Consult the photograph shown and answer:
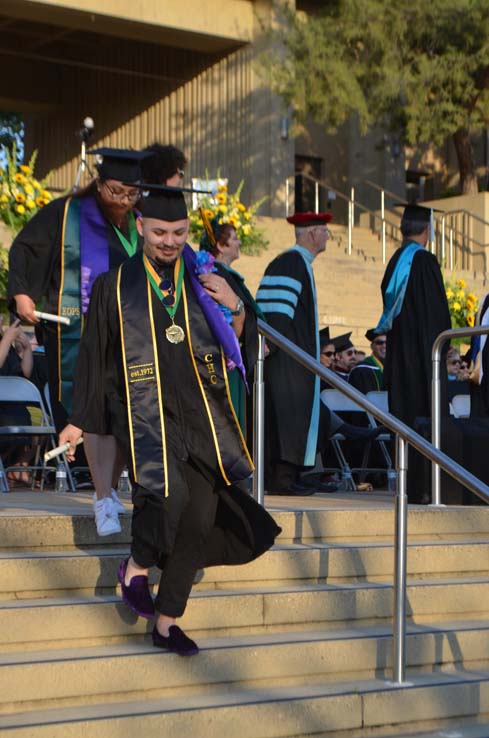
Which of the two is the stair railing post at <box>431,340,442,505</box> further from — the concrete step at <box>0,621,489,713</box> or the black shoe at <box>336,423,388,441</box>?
the black shoe at <box>336,423,388,441</box>

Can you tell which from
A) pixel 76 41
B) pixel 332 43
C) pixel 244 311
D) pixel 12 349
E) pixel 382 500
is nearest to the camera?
pixel 244 311

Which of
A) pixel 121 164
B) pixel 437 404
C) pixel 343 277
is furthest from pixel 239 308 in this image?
pixel 343 277

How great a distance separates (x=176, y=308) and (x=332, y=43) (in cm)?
2067

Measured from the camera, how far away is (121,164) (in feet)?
19.6

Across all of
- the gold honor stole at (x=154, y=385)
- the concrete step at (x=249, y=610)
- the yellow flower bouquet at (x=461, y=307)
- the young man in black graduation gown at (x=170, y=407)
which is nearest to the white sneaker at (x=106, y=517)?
the concrete step at (x=249, y=610)

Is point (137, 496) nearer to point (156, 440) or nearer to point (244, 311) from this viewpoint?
point (156, 440)

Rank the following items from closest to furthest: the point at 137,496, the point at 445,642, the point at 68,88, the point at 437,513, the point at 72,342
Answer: the point at 137,496 < the point at 445,642 < the point at 72,342 < the point at 437,513 < the point at 68,88

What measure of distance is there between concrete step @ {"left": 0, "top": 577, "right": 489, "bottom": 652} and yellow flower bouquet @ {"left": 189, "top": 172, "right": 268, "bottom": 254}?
936 centimetres

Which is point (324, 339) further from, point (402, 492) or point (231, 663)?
point (231, 663)

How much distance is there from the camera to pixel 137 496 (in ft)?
16.1

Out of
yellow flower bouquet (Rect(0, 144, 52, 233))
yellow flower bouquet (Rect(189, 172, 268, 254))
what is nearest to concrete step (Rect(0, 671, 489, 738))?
yellow flower bouquet (Rect(0, 144, 52, 233))

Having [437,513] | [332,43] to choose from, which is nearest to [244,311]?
[437,513]

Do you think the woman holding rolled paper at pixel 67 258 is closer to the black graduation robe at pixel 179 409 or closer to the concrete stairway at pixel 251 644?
the concrete stairway at pixel 251 644

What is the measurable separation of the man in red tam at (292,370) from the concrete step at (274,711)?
120 inches
